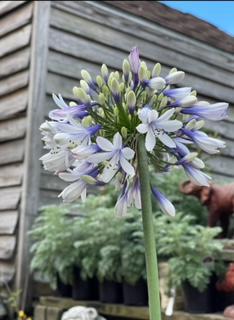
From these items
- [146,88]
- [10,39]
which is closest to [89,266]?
[10,39]

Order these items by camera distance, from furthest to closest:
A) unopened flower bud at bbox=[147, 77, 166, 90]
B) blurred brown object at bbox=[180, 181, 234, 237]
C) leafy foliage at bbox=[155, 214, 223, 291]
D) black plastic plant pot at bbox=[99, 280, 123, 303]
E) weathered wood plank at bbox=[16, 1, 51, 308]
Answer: weathered wood plank at bbox=[16, 1, 51, 308], black plastic plant pot at bbox=[99, 280, 123, 303], blurred brown object at bbox=[180, 181, 234, 237], leafy foliage at bbox=[155, 214, 223, 291], unopened flower bud at bbox=[147, 77, 166, 90]

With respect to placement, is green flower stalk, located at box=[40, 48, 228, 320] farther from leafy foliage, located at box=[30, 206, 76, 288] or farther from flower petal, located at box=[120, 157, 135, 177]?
leafy foliage, located at box=[30, 206, 76, 288]

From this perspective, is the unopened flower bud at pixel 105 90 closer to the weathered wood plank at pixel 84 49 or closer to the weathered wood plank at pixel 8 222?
the weathered wood plank at pixel 8 222

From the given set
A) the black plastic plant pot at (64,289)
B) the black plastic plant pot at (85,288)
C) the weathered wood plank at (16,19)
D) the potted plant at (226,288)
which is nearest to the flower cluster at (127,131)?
the potted plant at (226,288)

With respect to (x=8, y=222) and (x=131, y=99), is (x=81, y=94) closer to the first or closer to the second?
(x=131, y=99)

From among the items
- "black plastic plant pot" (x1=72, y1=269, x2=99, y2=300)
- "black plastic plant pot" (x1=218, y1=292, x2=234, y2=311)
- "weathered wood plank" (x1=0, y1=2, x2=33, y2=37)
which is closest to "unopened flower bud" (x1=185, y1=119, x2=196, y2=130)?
Result: "black plastic plant pot" (x1=218, y1=292, x2=234, y2=311)
